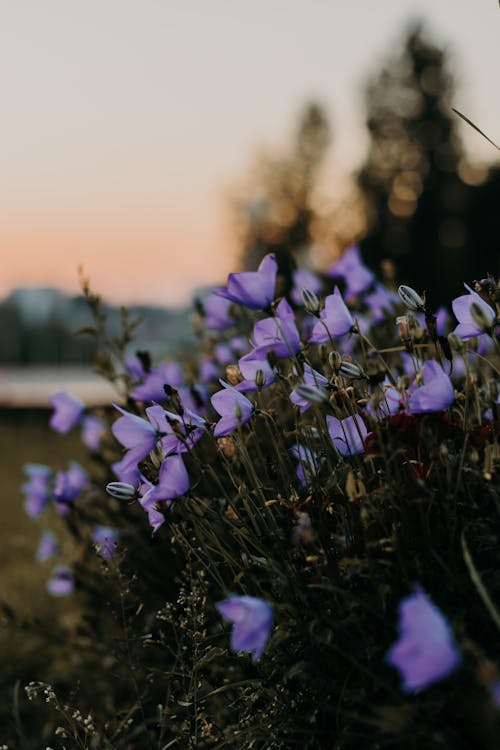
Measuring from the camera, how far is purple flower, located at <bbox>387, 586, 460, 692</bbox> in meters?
0.95

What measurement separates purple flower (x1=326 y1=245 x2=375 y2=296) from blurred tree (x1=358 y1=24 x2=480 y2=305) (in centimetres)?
2226

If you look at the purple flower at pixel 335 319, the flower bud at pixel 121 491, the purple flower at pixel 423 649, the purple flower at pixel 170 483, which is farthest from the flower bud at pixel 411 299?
the purple flower at pixel 423 649

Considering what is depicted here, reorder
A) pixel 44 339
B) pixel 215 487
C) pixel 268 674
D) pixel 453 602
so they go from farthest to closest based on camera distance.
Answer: pixel 44 339 → pixel 215 487 → pixel 268 674 → pixel 453 602

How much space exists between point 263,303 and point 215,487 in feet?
3.04

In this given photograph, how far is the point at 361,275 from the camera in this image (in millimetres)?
2824

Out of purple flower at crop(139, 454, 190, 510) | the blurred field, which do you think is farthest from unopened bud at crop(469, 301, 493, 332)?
the blurred field

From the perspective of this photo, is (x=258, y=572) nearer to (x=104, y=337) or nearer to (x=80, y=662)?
(x=104, y=337)

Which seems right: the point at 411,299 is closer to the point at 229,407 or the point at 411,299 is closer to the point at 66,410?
the point at 229,407

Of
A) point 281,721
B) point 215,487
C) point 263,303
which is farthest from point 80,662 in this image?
point 263,303

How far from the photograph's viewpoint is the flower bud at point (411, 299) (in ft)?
A: 5.34

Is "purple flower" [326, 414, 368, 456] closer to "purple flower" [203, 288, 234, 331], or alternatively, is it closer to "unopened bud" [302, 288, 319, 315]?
"unopened bud" [302, 288, 319, 315]

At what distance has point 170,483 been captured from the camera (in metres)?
1.52

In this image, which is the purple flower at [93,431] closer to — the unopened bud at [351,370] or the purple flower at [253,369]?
the purple flower at [253,369]

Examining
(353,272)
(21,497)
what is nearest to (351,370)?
(353,272)
